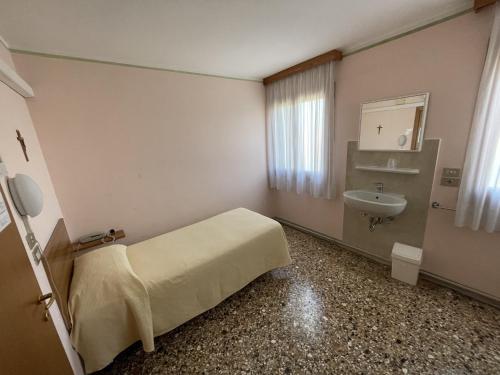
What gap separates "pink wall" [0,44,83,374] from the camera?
1.03 m

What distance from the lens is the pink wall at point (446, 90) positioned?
160cm

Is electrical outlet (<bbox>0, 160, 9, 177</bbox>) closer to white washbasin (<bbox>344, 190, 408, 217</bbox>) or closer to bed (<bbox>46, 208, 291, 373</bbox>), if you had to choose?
bed (<bbox>46, 208, 291, 373</bbox>)

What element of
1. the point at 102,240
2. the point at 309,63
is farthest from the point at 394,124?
the point at 102,240

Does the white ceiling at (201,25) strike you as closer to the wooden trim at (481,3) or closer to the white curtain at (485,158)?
the wooden trim at (481,3)

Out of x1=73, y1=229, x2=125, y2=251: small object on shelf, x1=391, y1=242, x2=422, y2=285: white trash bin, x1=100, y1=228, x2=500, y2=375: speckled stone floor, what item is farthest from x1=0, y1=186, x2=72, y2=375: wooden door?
x1=391, y1=242, x2=422, y2=285: white trash bin

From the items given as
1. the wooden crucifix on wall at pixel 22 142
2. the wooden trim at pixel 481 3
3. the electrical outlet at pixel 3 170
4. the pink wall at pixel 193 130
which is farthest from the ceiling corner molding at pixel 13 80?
the wooden trim at pixel 481 3

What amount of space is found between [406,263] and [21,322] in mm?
2796

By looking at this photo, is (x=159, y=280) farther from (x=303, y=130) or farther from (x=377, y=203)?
(x=303, y=130)

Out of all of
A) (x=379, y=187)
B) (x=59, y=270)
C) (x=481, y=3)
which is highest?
(x=481, y=3)

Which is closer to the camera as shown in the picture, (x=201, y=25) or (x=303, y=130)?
(x=201, y=25)

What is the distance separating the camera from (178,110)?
2.50m

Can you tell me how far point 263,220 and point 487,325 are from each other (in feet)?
6.69

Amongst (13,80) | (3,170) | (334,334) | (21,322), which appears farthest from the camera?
(334,334)

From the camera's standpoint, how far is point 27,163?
1382 millimetres
